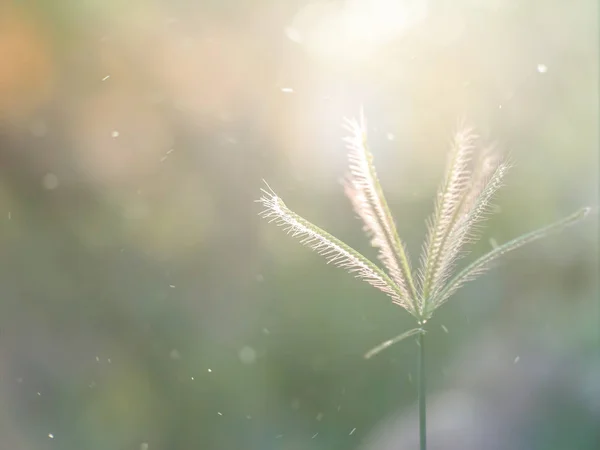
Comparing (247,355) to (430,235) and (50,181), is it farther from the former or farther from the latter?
(430,235)

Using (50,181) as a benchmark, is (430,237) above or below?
above

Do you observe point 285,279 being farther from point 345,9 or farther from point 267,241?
point 345,9

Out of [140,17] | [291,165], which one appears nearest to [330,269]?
[291,165]

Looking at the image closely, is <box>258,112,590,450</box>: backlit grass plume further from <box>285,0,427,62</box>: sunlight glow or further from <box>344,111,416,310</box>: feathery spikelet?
<box>285,0,427,62</box>: sunlight glow

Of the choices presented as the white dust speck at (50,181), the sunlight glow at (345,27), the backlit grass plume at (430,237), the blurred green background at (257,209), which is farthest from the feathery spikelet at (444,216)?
the white dust speck at (50,181)

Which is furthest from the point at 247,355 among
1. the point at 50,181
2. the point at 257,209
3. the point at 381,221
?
the point at 381,221

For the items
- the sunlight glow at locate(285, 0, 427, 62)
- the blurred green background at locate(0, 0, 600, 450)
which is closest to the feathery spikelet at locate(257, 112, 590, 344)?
the blurred green background at locate(0, 0, 600, 450)

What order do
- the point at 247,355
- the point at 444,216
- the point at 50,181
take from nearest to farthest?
the point at 444,216 → the point at 50,181 → the point at 247,355

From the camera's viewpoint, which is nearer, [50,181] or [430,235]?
[430,235]
